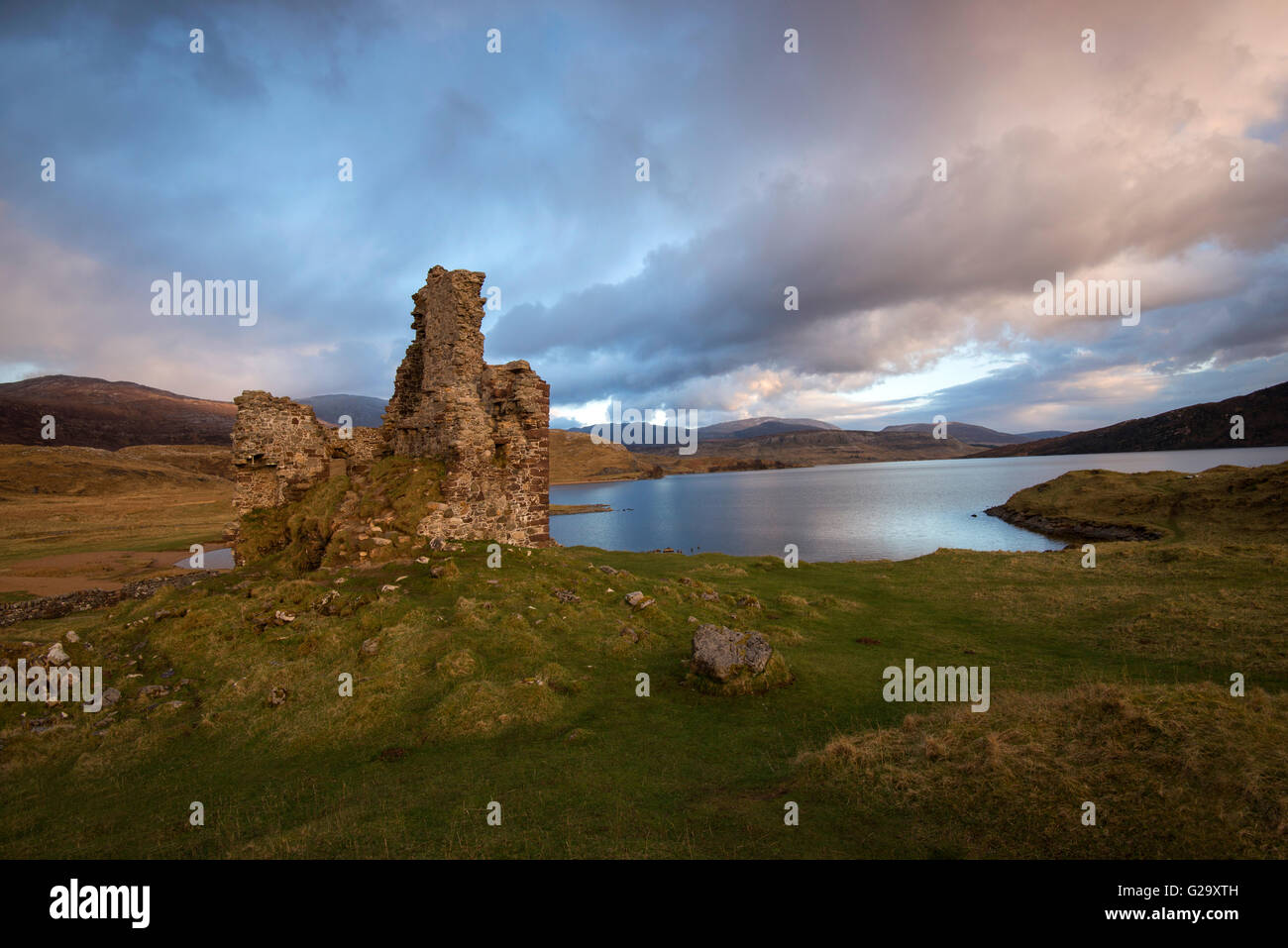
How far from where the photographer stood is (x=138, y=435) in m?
153

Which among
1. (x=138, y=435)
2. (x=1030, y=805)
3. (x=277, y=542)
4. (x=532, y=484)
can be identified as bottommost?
(x=1030, y=805)

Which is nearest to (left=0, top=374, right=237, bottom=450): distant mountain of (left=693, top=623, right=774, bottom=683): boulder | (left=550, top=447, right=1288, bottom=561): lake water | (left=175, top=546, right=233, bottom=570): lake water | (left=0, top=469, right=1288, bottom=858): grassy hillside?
(left=550, top=447, right=1288, bottom=561): lake water

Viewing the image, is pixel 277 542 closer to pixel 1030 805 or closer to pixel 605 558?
pixel 605 558

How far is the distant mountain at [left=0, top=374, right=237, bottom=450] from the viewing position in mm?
126312

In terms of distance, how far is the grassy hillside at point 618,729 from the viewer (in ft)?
18.7

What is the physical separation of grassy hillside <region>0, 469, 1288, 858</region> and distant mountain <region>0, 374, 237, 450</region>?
161m

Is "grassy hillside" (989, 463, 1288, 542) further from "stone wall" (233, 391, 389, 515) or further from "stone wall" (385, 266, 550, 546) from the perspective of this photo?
"stone wall" (233, 391, 389, 515)

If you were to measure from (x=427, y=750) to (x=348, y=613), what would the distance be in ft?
19.3

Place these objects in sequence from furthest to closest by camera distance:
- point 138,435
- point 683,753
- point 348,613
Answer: point 138,435 → point 348,613 → point 683,753

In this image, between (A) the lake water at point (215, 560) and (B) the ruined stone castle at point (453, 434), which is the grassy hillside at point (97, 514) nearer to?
(A) the lake water at point (215, 560)

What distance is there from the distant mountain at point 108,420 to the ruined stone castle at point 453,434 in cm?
15079

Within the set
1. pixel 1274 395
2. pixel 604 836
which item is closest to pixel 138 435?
pixel 604 836

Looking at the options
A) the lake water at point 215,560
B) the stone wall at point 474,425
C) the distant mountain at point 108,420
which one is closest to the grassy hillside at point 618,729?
the stone wall at point 474,425
